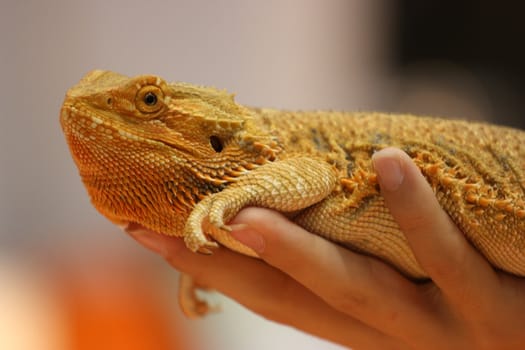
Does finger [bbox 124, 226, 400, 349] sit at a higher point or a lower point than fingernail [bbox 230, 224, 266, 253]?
lower

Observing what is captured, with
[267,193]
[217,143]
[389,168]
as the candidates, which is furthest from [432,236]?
[217,143]

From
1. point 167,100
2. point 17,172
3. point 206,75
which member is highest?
point 167,100

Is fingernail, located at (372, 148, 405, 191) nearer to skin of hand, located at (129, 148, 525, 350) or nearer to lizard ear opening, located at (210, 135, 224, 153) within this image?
skin of hand, located at (129, 148, 525, 350)

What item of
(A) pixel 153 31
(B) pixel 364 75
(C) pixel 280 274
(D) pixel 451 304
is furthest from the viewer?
(B) pixel 364 75

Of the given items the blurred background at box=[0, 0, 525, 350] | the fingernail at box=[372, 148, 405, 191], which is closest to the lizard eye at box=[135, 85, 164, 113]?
the fingernail at box=[372, 148, 405, 191]

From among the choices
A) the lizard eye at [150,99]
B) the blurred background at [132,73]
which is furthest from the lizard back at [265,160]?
the blurred background at [132,73]

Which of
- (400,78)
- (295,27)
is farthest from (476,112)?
(295,27)

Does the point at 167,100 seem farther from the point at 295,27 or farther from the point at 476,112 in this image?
the point at 476,112
